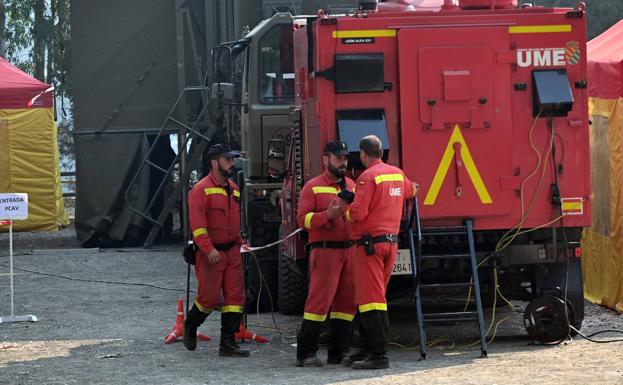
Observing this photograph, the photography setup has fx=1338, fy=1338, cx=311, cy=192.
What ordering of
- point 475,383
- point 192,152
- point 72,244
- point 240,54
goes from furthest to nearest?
point 72,244, point 192,152, point 240,54, point 475,383

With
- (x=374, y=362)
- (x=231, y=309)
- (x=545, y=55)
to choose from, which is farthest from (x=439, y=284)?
(x=545, y=55)

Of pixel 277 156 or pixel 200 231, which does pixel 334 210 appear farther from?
pixel 277 156

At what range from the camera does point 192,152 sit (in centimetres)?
2403

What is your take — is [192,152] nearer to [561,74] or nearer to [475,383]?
[561,74]

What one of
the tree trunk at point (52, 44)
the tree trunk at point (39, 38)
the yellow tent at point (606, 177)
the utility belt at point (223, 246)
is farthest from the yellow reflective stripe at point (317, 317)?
the tree trunk at point (39, 38)

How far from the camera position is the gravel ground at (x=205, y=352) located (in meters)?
10.3

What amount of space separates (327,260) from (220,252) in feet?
4.46

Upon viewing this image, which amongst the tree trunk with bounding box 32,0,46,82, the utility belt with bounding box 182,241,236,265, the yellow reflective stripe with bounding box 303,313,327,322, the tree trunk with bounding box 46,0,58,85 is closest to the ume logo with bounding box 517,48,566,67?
the yellow reflective stripe with bounding box 303,313,327,322

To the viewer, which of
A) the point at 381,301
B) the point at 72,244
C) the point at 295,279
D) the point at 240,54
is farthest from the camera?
the point at 72,244

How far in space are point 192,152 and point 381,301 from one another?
13.8 meters

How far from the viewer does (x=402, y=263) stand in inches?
452

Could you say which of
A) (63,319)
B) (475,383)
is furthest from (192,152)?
(475,383)

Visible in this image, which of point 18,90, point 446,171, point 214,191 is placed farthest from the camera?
point 18,90

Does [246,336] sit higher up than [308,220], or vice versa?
[308,220]
